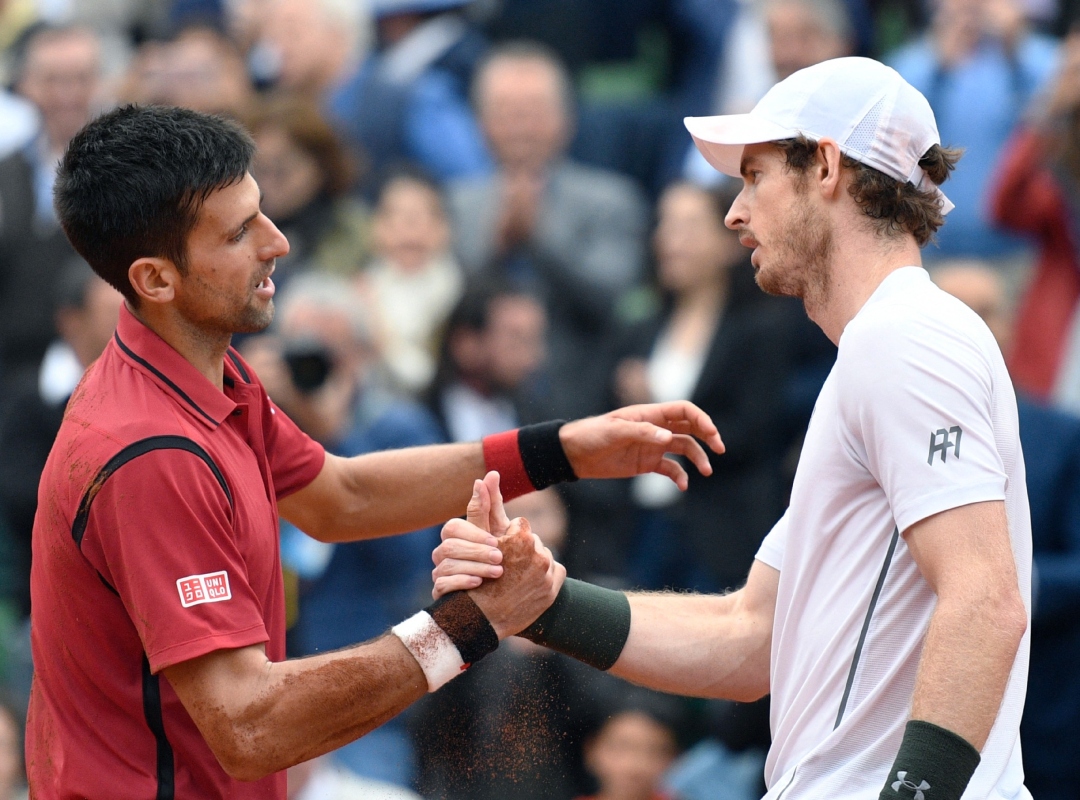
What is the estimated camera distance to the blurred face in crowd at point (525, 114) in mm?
7855

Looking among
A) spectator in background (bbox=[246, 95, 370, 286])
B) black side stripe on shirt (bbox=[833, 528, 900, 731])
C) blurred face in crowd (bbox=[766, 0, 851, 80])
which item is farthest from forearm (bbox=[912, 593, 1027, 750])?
spectator in background (bbox=[246, 95, 370, 286])

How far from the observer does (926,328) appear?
3049 millimetres

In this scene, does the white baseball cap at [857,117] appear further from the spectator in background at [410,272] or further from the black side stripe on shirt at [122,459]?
the spectator in background at [410,272]

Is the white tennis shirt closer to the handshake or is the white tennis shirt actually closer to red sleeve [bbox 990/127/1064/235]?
the handshake

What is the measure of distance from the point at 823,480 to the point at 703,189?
12.7 ft

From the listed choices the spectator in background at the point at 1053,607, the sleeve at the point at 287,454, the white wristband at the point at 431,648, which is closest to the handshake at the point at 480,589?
the white wristband at the point at 431,648

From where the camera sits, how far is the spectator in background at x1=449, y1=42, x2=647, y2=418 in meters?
7.30

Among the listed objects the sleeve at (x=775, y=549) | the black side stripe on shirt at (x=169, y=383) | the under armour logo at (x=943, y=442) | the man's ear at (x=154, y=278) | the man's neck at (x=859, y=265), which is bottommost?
the sleeve at (x=775, y=549)

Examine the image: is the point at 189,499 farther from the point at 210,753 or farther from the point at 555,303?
the point at 555,303

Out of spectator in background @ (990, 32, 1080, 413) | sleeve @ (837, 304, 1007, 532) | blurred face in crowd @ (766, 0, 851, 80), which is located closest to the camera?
sleeve @ (837, 304, 1007, 532)

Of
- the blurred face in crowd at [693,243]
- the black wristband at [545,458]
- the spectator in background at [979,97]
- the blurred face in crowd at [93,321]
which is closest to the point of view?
the black wristband at [545,458]

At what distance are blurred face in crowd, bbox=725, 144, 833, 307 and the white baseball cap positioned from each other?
0.08 metres

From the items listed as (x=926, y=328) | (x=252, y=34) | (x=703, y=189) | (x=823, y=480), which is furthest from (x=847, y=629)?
(x=252, y=34)

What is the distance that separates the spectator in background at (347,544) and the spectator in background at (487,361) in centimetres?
16
